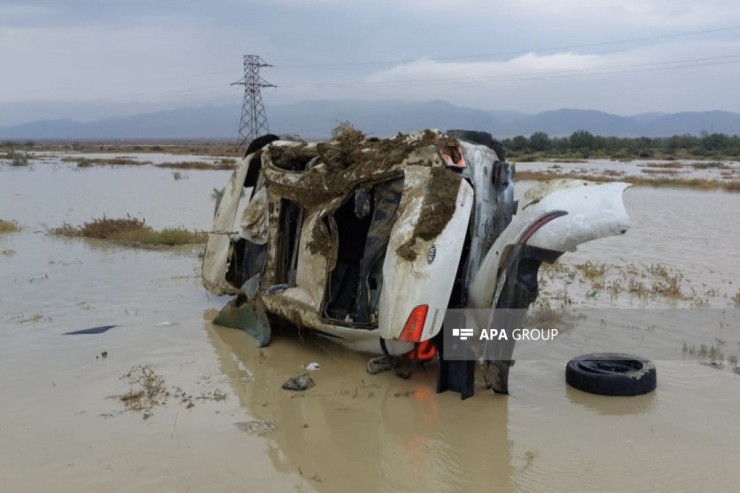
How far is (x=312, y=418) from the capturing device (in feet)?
18.6

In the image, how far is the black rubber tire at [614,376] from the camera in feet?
19.7

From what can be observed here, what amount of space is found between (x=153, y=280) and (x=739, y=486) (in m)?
8.82

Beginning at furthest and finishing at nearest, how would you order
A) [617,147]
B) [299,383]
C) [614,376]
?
1. [617,147]
2. [299,383]
3. [614,376]

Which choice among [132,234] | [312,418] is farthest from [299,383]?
[132,234]

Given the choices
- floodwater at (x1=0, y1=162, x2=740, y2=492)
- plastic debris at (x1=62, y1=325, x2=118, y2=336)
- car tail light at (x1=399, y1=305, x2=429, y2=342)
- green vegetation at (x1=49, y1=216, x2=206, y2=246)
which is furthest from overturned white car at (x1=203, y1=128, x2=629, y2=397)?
green vegetation at (x1=49, y1=216, x2=206, y2=246)

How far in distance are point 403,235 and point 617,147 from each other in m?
63.2

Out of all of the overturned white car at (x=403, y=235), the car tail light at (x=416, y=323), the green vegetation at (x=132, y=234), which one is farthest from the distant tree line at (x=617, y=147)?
the car tail light at (x=416, y=323)

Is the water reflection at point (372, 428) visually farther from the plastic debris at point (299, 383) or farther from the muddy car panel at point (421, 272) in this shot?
the muddy car panel at point (421, 272)

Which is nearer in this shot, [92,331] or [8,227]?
[92,331]

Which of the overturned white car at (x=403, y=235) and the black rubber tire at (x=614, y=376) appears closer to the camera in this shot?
the overturned white car at (x=403, y=235)

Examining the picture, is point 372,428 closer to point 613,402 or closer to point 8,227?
point 613,402

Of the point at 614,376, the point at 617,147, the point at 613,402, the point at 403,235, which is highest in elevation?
the point at 617,147

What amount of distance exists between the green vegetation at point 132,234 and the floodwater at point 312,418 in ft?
15.7

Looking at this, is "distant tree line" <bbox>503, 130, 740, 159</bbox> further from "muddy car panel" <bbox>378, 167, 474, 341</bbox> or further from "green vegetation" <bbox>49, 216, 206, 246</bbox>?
"muddy car panel" <bbox>378, 167, 474, 341</bbox>
